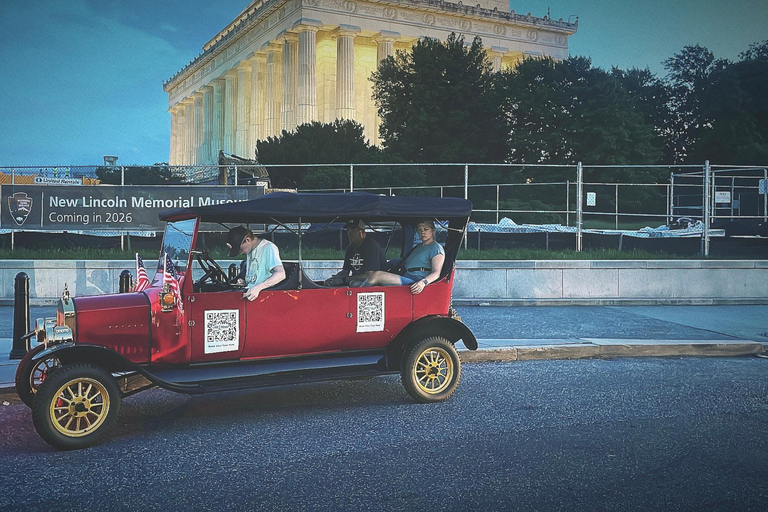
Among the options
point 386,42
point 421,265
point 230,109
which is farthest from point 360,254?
point 230,109

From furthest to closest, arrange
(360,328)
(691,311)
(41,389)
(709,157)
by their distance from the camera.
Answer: (709,157) → (691,311) → (360,328) → (41,389)

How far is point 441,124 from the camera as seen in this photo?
40.0 m

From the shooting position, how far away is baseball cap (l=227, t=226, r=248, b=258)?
22.2 ft

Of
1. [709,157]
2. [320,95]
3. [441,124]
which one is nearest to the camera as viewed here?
[441,124]

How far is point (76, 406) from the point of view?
5496 millimetres

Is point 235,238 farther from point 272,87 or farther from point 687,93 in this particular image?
point 272,87

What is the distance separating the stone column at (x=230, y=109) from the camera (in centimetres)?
7788

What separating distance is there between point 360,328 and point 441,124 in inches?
1346

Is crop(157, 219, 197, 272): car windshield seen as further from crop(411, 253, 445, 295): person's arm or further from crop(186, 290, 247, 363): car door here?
crop(411, 253, 445, 295): person's arm

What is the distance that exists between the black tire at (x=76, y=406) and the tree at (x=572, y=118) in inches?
1284

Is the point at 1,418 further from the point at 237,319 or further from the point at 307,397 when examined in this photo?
the point at 307,397

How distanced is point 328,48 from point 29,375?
214ft

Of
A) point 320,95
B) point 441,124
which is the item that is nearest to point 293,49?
point 320,95

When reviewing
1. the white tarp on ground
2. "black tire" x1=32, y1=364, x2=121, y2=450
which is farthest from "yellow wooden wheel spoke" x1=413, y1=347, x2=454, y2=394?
the white tarp on ground
